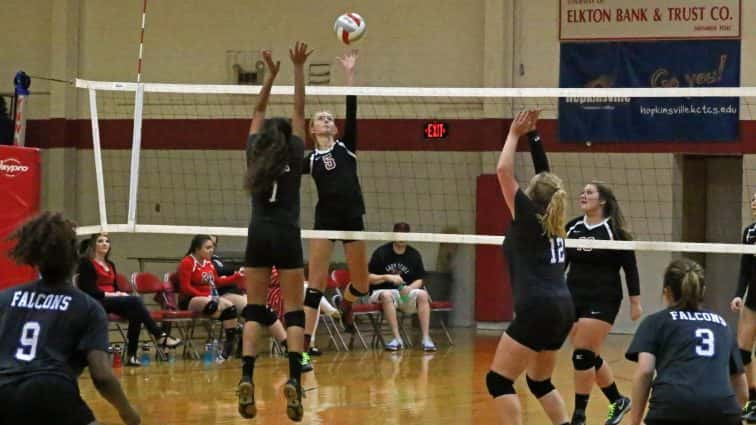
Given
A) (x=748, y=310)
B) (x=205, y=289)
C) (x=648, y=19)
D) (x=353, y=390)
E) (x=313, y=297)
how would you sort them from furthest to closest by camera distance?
(x=648, y=19) < (x=205, y=289) < (x=353, y=390) < (x=748, y=310) < (x=313, y=297)

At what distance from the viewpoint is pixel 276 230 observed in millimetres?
7523

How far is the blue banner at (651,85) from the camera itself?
55.8 feet

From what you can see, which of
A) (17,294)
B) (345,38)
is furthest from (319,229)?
(17,294)

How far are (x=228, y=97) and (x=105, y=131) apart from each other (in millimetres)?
1859

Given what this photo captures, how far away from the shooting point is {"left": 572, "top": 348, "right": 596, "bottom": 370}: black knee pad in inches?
341

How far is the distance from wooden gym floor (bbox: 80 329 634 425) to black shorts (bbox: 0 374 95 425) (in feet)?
15.2

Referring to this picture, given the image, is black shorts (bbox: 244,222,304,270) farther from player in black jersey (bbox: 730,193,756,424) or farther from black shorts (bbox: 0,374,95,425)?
player in black jersey (bbox: 730,193,756,424)

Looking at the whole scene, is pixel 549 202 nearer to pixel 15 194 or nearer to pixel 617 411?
pixel 617 411

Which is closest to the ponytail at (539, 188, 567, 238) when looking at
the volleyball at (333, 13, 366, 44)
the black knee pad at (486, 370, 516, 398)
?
the black knee pad at (486, 370, 516, 398)

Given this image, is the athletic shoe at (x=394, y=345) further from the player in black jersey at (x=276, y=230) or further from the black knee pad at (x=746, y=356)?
the player in black jersey at (x=276, y=230)

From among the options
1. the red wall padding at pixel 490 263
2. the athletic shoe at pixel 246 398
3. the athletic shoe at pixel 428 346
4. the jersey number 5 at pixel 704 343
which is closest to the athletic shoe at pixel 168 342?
the athletic shoe at pixel 428 346

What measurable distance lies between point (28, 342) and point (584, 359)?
4.83 meters

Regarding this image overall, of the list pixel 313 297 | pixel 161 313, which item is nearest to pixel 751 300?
pixel 313 297

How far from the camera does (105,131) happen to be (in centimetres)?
1877
